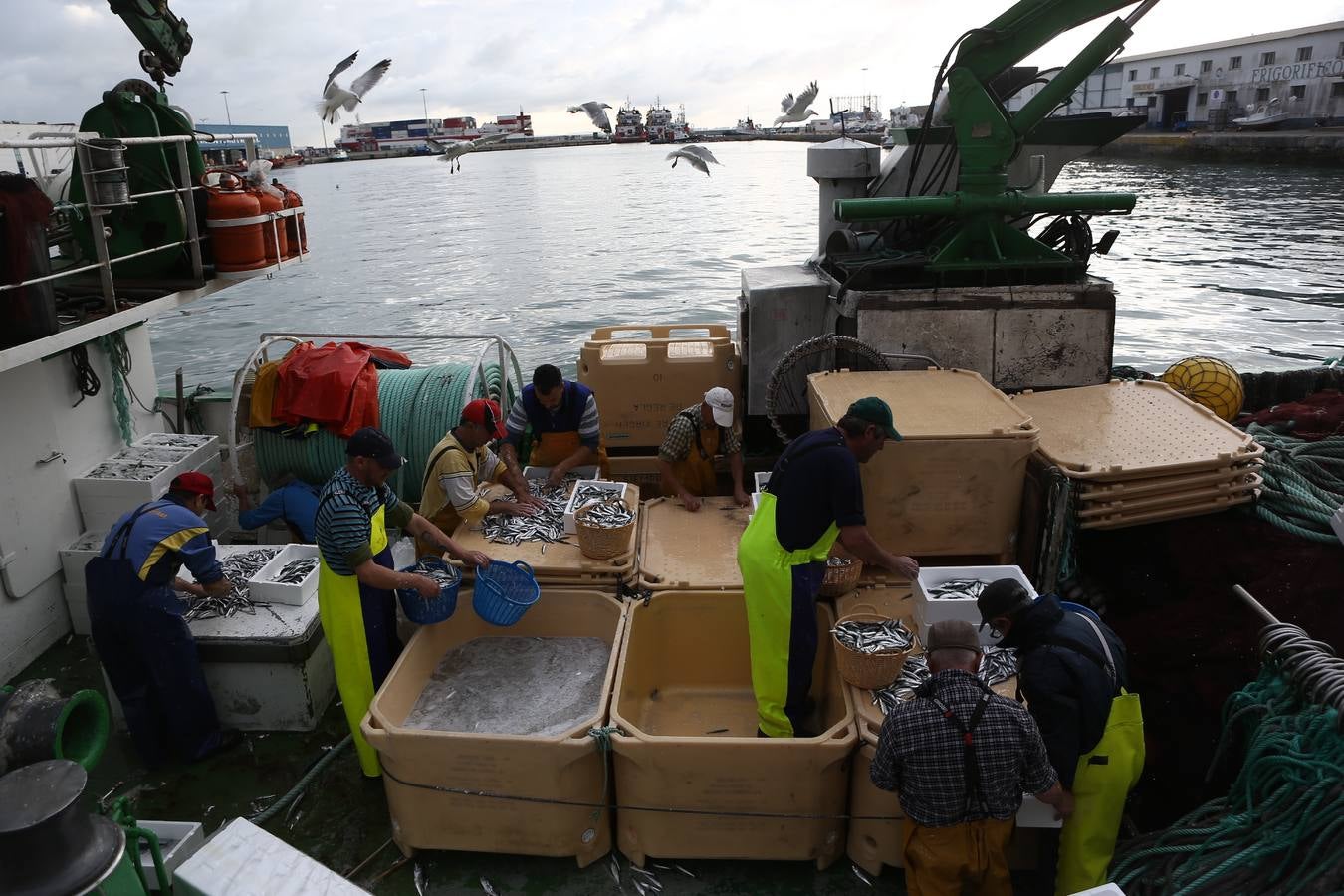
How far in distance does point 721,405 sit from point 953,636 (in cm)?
303

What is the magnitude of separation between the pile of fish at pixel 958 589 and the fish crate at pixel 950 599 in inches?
0.7

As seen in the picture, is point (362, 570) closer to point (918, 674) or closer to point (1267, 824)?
point (918, 674)

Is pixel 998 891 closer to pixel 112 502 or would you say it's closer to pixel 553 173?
pixel 112 502

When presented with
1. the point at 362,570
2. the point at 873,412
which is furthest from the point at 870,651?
the point at 362,570

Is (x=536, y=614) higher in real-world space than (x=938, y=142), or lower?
lower

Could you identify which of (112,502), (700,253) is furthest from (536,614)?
(700,253)

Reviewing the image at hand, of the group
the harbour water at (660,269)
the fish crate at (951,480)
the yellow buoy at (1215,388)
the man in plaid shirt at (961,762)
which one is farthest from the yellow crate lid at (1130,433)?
the harbour water at (660,269)

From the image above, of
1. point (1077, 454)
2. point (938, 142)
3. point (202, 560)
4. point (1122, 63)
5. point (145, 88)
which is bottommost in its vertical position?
point (202, 560)

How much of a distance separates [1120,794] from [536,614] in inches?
122

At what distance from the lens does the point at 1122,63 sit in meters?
69.8

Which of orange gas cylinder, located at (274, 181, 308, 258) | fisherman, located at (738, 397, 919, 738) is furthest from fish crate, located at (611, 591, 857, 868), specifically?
orange gas cylinder, located at (274, 181, 308, 258)

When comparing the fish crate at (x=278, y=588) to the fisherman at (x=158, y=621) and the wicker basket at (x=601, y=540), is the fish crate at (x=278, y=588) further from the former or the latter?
the wicker basket at (x=601, y=540)

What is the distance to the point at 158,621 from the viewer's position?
15.7 feet

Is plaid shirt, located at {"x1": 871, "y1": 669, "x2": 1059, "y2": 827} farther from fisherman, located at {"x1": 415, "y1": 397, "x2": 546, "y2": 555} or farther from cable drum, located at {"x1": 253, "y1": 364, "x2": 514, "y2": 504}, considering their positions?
cable drum, located at {"x1": 253, "y1": 364, "x2": 514, "y2": 504}
